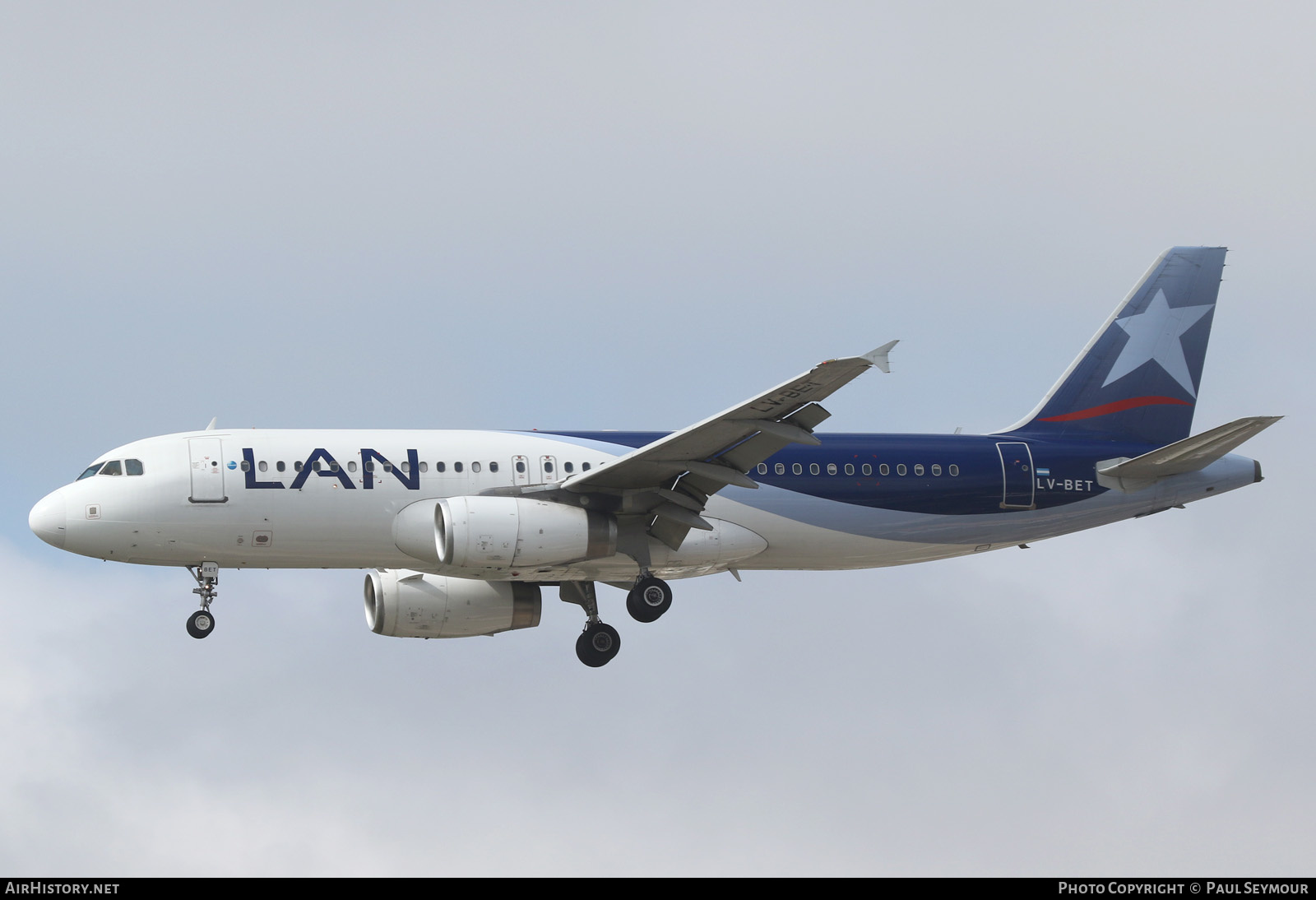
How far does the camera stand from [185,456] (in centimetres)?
3086

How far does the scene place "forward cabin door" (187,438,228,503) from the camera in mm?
30531

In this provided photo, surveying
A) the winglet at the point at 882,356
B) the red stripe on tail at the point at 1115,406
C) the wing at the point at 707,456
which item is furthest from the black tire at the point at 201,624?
the red stripe on tail at the point at 1115,406

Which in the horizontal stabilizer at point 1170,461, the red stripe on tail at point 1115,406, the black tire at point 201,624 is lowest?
the black tire at point 201,624

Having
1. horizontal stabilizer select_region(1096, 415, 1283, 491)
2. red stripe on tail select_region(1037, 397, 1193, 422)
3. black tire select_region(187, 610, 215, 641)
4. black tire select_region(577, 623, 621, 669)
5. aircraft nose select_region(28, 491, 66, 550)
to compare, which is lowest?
black tire select_region(577, 623, 621, 669)

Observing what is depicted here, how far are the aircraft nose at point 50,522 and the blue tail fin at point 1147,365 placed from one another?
2135 cm

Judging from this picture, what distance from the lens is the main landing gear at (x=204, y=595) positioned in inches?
1225

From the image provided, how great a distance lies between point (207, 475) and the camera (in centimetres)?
3066

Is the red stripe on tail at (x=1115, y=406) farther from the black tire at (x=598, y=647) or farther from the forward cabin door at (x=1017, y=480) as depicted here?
the black tire at (x=598, y=647)

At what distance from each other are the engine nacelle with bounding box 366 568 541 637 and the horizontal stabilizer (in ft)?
44.5

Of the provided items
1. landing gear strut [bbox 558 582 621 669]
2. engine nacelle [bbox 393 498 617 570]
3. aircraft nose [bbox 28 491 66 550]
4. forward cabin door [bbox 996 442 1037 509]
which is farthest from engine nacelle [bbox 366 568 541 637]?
forward cabin door [bbox 996 442 1037 509]

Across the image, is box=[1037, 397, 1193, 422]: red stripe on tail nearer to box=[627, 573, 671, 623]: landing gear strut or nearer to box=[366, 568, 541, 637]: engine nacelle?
box=[627, 573, 671, 623]: landing gear strut

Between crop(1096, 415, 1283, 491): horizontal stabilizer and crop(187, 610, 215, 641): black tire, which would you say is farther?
crop(1096, 415, 1283, 491): horizontal stabilizer

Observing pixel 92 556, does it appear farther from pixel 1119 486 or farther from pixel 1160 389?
pixel 1160 389

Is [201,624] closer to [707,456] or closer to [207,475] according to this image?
[207,475]
